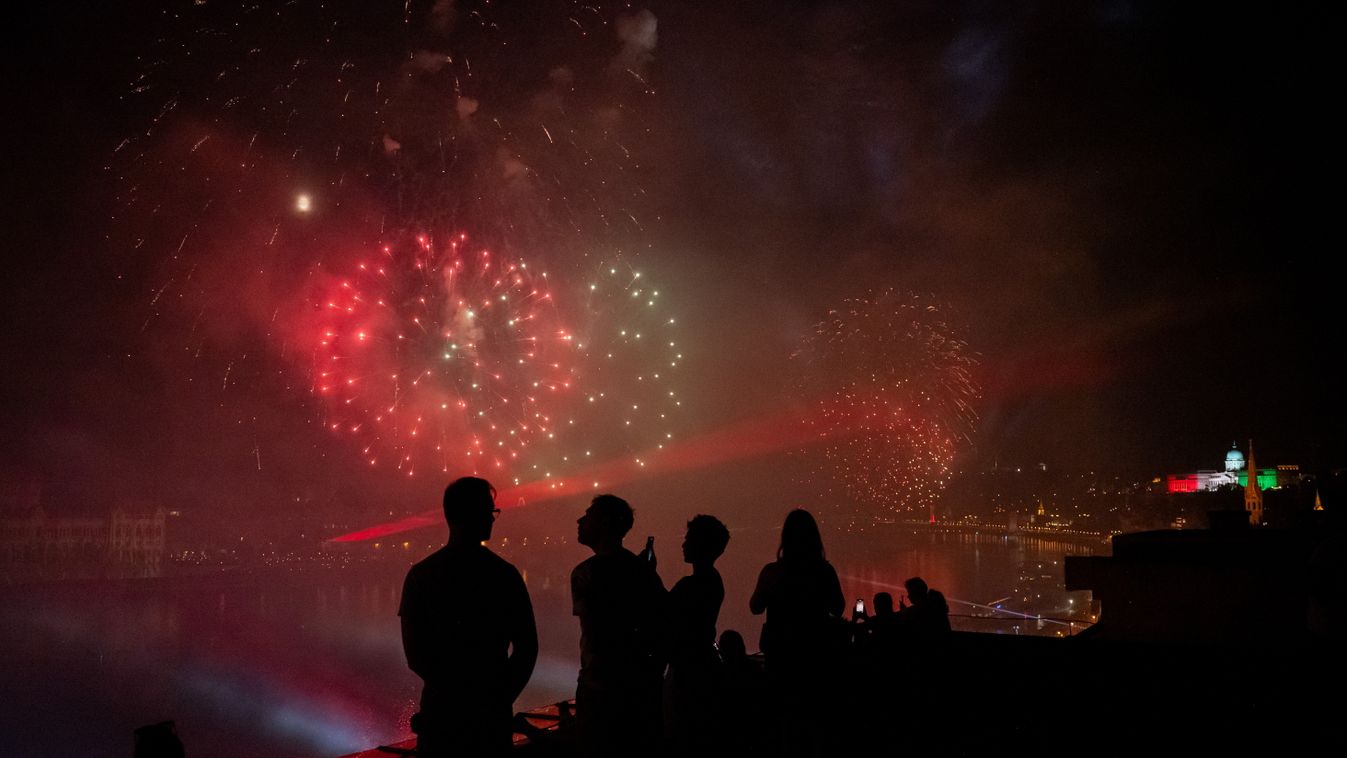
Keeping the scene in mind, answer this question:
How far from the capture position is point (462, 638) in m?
3.13

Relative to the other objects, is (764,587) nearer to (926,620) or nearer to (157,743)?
(157,743)

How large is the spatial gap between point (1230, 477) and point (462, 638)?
133 metres

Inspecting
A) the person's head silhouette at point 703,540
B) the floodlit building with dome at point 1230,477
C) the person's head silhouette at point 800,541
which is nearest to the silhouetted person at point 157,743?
the person's head silhouette at point 703,540

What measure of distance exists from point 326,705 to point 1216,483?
116m

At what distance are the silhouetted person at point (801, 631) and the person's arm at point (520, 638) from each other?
5.46ft

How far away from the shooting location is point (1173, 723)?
17.4 ft

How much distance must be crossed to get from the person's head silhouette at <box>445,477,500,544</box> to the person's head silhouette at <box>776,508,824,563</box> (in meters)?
1.92

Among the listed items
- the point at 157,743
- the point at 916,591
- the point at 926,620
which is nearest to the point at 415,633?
the point at 157,743

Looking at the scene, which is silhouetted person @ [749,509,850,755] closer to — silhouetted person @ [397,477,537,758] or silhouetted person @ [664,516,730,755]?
silhouetted person @ [664,516,730,755]

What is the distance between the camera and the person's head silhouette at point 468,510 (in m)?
3.21

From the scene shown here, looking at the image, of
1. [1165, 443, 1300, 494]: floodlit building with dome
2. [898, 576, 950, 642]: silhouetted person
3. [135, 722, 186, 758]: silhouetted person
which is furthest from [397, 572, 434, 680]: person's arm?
[1165, 443, 1300, 494]: floodlit building with dome

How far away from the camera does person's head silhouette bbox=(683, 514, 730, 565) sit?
490 cm

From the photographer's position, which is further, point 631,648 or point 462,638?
point 631,648

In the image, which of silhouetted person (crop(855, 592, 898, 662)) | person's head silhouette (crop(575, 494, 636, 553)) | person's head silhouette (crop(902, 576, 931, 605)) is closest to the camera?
person's head silhouette (crop(575, 494, 636, 553))
